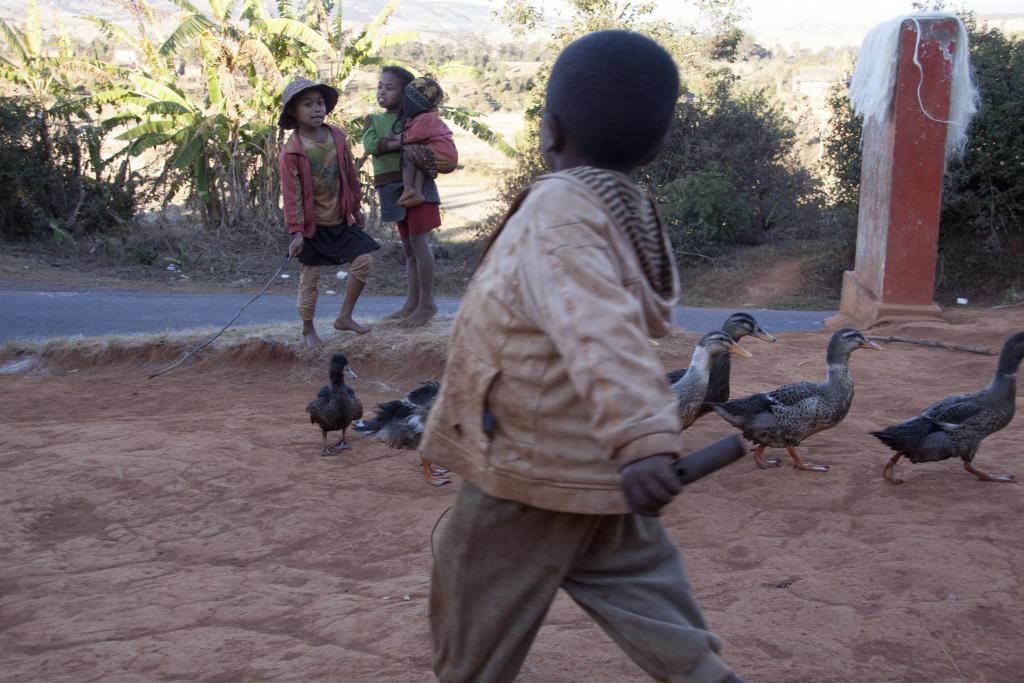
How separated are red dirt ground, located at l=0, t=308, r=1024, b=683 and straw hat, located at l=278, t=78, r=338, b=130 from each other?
253 cm

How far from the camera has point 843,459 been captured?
6.40m

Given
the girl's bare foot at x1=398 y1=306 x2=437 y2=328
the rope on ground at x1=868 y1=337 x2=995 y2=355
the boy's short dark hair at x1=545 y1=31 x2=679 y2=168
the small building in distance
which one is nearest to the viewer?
the boy's short dark hair at x1=545 y1=31 x2=679 y2=168

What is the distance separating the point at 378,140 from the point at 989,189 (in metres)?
11.0

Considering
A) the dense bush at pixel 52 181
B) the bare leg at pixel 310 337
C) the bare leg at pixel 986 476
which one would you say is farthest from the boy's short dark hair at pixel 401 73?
the dense bush at pixel 52 181

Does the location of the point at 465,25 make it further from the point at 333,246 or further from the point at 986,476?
the point at 986,476

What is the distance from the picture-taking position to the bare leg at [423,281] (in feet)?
27.9

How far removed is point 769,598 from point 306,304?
5542mm

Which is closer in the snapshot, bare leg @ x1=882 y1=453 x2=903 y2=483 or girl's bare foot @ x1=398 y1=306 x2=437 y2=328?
bare leg @ x1=882 y1=453 x2=903 y2=483

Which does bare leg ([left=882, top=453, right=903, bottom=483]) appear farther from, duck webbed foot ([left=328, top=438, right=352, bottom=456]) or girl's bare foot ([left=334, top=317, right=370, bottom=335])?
girl's bare foot ([left=334, top=317, right=370, bottom=335])

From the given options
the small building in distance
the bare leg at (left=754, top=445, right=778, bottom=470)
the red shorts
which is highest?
the small building in distance

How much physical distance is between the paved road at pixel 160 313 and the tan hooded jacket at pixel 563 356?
906 cm

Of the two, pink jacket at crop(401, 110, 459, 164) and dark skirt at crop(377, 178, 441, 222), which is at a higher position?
pink jacket at crop(401, 110, 459, 164)

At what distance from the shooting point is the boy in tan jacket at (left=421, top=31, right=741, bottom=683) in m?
2.12

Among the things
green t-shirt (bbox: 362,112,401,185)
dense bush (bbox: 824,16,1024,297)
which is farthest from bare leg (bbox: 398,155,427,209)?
dense bush (bbox: 824,16,1024,297)
